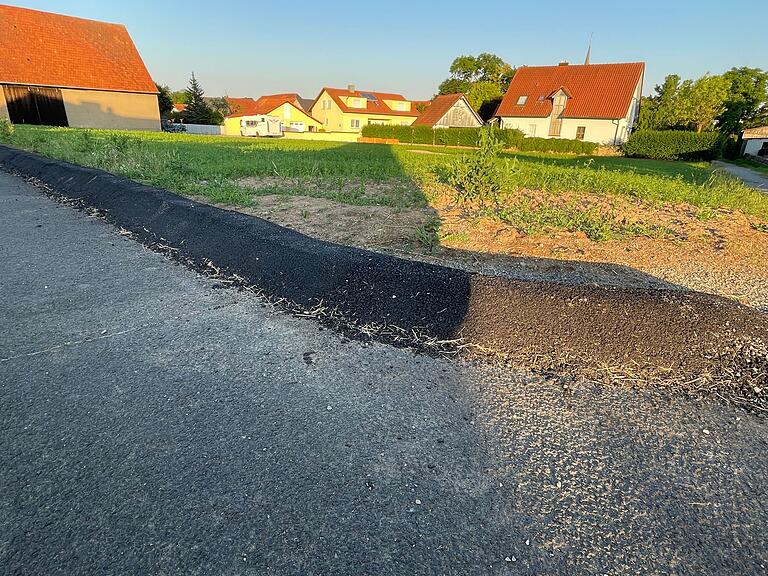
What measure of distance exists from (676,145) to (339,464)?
36971mm

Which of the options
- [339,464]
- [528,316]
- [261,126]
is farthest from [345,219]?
[261,126]

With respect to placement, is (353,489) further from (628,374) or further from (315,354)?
(628,374)

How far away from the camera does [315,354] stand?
2.75 metres

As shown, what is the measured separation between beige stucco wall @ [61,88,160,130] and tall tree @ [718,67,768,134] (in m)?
54.0

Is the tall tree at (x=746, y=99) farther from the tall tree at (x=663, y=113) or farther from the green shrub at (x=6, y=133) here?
the green shrub at (x=6, y=133)

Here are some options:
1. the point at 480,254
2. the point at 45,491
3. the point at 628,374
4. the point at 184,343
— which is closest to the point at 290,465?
the point at 45,491

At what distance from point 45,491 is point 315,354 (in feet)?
4.78

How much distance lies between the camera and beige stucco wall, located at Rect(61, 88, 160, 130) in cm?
2936

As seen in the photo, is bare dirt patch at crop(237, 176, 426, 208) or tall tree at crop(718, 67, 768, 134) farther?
tall tree at crop(718, 67, 768, 134)

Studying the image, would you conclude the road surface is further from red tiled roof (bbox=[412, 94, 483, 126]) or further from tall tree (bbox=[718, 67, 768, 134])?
tall tree (bbox=[718, 67, 768, 134])

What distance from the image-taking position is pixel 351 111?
51125 mm

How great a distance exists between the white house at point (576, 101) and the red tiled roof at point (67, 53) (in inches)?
1243

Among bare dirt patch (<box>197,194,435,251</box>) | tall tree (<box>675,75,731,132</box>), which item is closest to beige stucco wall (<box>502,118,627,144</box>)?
tall tree (<box>675,75,731,132</box>)

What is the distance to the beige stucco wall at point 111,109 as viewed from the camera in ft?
96.3
